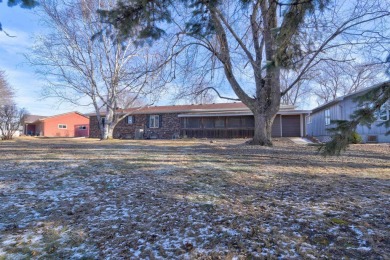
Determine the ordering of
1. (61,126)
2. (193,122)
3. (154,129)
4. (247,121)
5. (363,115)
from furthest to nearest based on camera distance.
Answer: (61,126) → (154,129) → (193,122) → (247,121) → (363,115)

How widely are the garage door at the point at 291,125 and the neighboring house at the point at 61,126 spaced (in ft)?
102

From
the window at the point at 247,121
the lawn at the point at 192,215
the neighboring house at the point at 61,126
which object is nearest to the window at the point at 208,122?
the window at the point at 247,121

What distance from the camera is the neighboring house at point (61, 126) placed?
124ft

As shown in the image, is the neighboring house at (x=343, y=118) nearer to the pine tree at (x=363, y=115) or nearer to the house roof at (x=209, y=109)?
the house roof at (x=209, y=109)

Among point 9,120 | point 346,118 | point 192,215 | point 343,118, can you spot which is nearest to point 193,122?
point 343,118

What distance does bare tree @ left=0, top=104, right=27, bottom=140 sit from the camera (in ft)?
63.4

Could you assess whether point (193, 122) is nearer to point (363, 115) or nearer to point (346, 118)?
point (346, 118)

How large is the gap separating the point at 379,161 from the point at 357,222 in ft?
19.0

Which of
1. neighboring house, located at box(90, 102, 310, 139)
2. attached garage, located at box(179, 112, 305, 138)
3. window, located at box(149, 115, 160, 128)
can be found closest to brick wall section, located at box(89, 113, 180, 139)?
neighboring house, located at box(90, 102, 310, 139)

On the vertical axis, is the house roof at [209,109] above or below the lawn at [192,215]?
above

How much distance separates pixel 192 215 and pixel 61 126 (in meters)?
41.8

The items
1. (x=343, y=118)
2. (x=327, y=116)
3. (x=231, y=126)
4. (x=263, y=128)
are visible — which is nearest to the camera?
(x=263, y=128)

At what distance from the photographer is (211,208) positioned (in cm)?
322

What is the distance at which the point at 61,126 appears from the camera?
3909 centimetres
